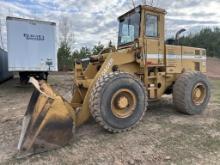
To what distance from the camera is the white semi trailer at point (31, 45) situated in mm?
13195

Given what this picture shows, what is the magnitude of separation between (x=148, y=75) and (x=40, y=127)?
125 inches

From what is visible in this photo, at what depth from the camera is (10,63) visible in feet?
43.1

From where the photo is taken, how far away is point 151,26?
6527 mm

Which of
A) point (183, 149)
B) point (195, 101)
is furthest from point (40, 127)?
point (195, 101)

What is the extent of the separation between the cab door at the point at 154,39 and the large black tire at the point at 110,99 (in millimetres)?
1136

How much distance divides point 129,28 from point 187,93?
2.15m

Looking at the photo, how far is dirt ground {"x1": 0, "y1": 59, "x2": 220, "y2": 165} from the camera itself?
4.25m

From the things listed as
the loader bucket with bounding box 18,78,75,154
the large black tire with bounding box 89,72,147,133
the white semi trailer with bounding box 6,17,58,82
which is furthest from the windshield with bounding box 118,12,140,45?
the white semi trailer with bounding box 6,17,58,82

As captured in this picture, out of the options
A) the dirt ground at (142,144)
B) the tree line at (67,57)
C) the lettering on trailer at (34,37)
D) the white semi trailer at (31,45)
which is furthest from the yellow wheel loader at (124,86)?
the tree line at (67,57)

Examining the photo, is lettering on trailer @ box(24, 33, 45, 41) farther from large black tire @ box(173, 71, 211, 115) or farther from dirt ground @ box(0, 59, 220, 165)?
large black tire @ box(173, 71, 211, 115)

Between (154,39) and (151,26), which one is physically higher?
(151,26)

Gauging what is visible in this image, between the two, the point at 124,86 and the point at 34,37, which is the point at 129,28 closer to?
the point at 124,86

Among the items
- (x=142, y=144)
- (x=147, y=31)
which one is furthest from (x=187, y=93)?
(x=142, y=144)

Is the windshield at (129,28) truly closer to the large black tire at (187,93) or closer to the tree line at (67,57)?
the large black tire at (187,93)
